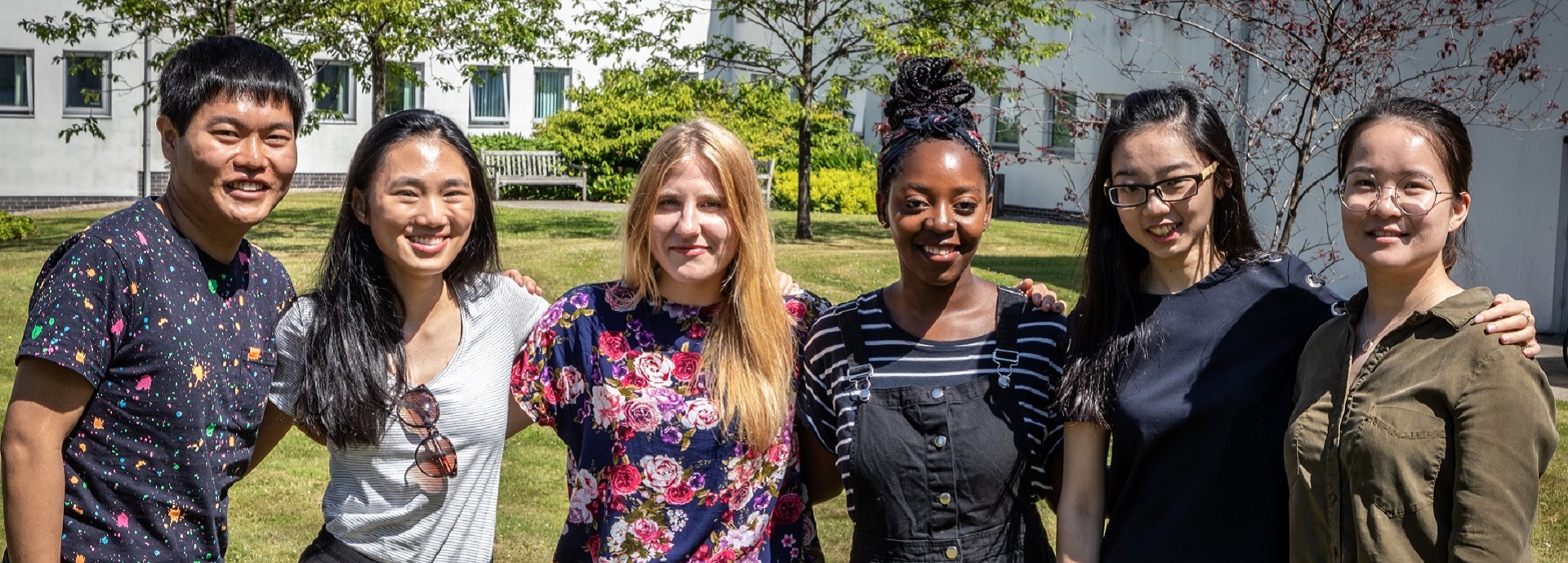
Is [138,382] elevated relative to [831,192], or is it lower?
lower

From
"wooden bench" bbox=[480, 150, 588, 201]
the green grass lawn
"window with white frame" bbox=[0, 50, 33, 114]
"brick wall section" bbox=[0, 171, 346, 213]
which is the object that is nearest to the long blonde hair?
the green grass lawn

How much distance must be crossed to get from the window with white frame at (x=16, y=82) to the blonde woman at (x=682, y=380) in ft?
81.1

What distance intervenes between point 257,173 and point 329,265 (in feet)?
1.42

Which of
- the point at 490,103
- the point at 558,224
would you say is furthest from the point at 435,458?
the point at 490,103

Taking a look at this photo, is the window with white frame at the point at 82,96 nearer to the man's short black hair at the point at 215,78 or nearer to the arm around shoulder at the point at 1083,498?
the man's short black hair at the point at 215,78

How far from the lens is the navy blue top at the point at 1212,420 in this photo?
2814 millimetres

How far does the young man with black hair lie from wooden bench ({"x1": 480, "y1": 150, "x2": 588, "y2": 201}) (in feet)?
71.6

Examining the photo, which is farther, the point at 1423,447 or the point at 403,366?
the point at 403,366

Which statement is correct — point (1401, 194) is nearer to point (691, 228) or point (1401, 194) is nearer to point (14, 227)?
point (691, 228)

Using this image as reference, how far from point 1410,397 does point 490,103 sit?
28458 mm

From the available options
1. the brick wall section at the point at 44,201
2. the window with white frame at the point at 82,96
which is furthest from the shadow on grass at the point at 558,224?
the window with white frame at the point at 82,96

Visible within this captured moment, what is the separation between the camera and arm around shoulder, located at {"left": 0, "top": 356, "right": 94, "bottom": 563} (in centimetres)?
258

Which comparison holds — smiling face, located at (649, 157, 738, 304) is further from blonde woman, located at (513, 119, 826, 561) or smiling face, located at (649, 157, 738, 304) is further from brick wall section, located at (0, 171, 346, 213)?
brick wall section, located at (0, 171, 346, 213)

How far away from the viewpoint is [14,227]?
17406 millimetres
